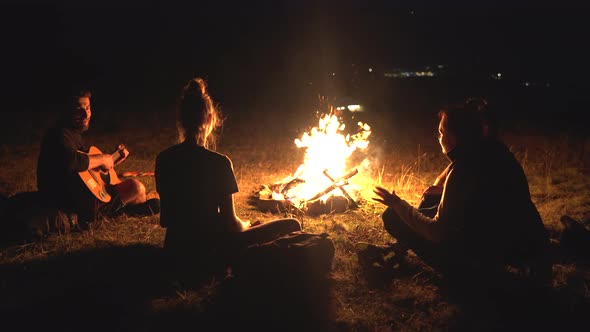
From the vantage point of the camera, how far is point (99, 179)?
5902 millimetres

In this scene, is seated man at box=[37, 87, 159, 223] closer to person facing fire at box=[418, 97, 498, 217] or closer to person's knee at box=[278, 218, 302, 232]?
person's knee at box=[278, 218, 302, 232]

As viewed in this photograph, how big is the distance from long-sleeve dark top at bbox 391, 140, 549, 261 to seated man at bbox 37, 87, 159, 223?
12.4 feet

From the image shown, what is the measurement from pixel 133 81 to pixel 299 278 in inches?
900

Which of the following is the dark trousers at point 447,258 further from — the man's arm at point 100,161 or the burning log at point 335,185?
the man's arm at point 100,161

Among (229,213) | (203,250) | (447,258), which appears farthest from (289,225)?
(447,258)

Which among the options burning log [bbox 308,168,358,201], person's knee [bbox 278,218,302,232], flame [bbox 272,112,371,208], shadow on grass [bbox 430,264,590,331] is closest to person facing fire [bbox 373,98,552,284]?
shadow on grass [bbox 430,264,590,331]

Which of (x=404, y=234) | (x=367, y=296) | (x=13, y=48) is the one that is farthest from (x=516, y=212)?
(x=13, y=48)

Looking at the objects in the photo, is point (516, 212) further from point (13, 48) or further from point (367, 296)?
point (13, 48)

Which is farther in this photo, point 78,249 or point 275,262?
point 78,249

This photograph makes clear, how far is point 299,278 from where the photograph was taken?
14.1ft

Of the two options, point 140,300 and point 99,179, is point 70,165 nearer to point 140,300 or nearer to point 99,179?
point 99,179

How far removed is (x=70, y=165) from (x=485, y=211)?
4.33 m

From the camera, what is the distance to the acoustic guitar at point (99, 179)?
18.3ft

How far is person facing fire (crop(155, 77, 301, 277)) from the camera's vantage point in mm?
3859
